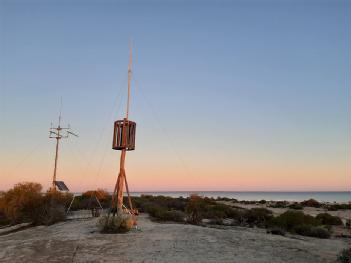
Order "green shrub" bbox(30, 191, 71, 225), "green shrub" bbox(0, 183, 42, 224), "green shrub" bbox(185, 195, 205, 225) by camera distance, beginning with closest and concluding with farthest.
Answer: "green shrub" bbox(185, 195, 205, 225) → "green shrub" bbox(30, 191, 71, 225) → "green shrub" bbox(0, 183, 42, 224)

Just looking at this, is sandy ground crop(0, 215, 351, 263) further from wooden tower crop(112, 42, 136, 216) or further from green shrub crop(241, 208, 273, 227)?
green shrub crop(241, 208, 273, 227)

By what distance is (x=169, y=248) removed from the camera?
13.4m

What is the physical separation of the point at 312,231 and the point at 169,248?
884 centimetres

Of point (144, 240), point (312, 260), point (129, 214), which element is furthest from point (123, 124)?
point (312, 260)

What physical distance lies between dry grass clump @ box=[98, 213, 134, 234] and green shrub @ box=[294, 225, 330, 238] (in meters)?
8.42

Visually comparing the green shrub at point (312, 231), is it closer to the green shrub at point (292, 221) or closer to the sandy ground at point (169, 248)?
the green shrub at point (292, 221)

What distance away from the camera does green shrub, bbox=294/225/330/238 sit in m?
18.7

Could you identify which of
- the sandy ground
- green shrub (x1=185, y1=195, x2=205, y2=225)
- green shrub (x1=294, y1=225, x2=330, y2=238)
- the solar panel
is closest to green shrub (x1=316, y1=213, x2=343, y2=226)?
green shrub (x1=294, y1=225, x2=330, y2=238)

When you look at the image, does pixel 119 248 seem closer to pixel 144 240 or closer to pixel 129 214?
pixel 144 240

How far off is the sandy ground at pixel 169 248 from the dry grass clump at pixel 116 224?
1.26 feet

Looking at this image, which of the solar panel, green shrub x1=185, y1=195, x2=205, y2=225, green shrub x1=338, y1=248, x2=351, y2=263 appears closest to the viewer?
green shrub x1=338, y1=248, x2=351, y2=263

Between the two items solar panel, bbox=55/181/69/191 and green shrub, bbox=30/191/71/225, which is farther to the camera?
solar panel, bbox=55/181/69/191

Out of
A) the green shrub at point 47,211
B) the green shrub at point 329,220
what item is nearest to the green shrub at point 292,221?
the green shrub at point 329,220

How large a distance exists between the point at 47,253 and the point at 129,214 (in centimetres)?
543
